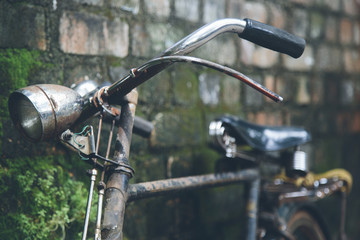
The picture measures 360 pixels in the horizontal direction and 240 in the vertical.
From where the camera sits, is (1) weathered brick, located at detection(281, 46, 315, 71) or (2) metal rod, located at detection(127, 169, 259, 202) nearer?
(2) metal rod, located at detection(127, 169, 259, 202)

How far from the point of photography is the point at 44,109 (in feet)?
3.72

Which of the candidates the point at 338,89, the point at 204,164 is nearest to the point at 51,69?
the point at 204,164

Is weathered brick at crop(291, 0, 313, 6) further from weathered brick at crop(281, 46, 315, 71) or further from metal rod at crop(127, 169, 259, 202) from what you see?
metal rod at crop(127, 169, 259, 202)

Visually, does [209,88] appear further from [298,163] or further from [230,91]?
[298,163]

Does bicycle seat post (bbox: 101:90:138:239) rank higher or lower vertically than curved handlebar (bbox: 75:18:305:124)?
lower

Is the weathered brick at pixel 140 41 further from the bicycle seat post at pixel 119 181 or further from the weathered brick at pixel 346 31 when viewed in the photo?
the weathered brick at pixel 346 31

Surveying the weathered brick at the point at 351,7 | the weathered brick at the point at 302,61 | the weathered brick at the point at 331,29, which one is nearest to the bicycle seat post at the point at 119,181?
the weathered brick at the point at 302,61

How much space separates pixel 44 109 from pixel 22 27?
562 millimetres

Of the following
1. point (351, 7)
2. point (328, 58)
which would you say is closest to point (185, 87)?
point (328, 58)

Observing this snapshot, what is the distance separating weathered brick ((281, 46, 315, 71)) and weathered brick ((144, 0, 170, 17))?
3.25ft

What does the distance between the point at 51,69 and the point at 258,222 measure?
1165mm

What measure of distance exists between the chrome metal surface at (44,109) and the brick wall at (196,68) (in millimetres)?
396

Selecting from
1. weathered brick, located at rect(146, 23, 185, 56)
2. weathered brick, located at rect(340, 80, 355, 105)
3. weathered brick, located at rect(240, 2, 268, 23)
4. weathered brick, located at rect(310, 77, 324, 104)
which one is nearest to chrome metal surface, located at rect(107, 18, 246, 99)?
weathered brick, located at rect(146, 23, 185, 56)

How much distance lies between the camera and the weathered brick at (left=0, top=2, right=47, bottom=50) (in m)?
1.51
